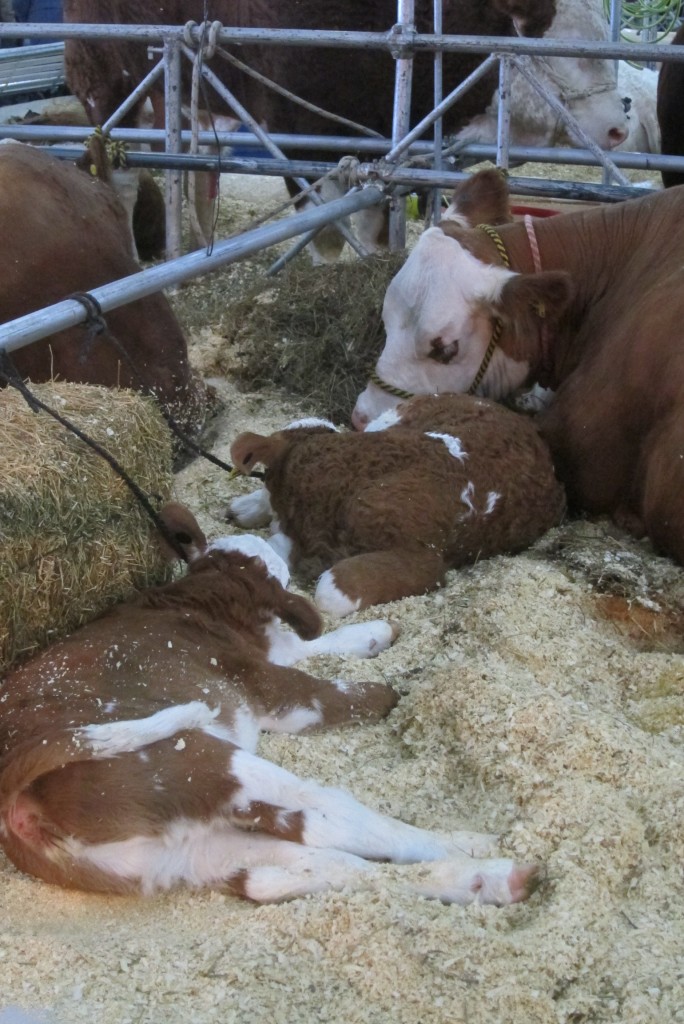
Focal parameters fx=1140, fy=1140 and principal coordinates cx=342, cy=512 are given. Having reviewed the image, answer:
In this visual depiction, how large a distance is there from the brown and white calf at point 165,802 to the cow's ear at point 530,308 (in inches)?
91.9

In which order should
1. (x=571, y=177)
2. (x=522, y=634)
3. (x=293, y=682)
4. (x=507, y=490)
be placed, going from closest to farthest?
1. (x=293, y=682)
2. (x=522, y=634)
3. (x=507, y=490)
4. (x=571, y=177)

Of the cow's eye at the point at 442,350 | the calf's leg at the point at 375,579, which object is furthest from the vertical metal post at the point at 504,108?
the calf's leg at the point at 375,579

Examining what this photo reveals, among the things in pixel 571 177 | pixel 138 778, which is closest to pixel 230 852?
pixel 138 778

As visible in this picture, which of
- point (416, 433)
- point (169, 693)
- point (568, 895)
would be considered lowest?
point (568, 895)

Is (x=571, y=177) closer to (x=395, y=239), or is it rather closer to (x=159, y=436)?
(x=395, y=239)

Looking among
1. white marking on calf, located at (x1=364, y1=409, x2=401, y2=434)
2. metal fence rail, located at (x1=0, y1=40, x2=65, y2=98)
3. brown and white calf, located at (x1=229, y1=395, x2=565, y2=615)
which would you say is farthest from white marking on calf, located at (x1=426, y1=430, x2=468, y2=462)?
metal fence rail, located at (x1=0, y1=40, x2=65, y2=98)

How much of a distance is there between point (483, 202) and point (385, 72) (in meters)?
3.32

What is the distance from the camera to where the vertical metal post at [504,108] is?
6004mm

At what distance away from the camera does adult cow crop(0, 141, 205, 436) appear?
4.37 m

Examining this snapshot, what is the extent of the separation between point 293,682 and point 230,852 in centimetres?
69

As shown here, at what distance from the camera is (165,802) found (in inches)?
98.0

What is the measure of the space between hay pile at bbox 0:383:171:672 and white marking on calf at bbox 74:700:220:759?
0.62m

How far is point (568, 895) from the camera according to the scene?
2438mm

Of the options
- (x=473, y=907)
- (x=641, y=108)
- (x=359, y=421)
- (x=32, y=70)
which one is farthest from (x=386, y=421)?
Answer: (x=641, y=108)
